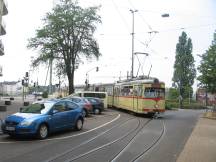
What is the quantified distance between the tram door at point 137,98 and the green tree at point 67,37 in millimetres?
19381

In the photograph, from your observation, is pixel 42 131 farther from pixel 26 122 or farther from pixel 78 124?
pixel 78 124

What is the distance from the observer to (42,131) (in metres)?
16.3

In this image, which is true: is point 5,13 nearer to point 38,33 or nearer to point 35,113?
point 38,33

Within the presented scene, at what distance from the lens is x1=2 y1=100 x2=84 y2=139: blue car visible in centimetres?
1577

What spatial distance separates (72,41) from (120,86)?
1376 cm

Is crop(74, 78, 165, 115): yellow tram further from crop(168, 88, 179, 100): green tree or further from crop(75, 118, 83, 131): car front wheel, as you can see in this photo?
crop(168, 88, 179, 100): green tree

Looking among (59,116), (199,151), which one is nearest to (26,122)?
(59,116)

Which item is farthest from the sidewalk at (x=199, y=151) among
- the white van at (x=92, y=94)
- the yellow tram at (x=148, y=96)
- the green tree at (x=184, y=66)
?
the green tree at (x=184, y=66)

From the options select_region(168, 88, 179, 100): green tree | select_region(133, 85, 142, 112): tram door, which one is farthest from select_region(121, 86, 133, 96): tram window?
select_region(168, 88, 179, 100): green tree

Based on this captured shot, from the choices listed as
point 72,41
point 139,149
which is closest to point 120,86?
point 72,41

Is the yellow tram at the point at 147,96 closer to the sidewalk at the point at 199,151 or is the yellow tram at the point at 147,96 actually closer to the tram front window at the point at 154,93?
the tram front window at the point at 154,93

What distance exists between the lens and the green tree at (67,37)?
5066cm

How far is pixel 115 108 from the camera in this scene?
4491cm

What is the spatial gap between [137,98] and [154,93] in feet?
4.90
